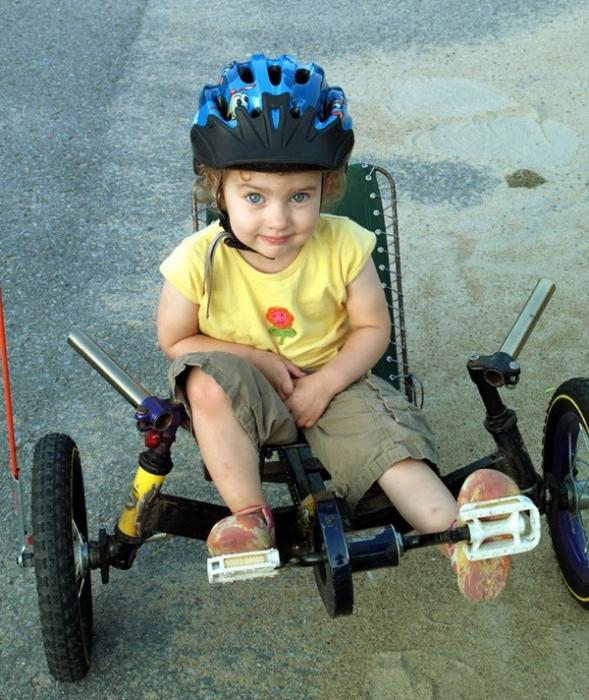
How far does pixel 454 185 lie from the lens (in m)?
4.44

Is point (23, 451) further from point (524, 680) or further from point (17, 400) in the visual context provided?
point (524, 680)

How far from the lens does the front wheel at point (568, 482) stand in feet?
7.48

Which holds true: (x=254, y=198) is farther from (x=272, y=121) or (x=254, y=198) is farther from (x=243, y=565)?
(x=243, y=565)

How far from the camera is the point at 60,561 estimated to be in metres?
2.08

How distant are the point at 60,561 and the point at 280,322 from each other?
2.45 feet

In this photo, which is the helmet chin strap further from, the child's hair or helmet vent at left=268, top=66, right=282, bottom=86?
helmet vent at left=268, top=66, right=282, bottom=86

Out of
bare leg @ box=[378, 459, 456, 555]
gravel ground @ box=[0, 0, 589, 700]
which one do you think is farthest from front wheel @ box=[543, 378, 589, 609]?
bare leg @ box=[378, 459, 456, 555]

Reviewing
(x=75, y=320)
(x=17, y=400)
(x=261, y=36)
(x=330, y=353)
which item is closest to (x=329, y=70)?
(x=261, y=36)

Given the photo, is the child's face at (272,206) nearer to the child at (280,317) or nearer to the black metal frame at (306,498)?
the child at (280,317)

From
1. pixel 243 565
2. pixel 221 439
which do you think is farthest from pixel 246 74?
pixel 243 565

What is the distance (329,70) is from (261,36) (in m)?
0.59

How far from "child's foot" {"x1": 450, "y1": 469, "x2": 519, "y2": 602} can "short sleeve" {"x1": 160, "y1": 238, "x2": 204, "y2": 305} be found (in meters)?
0.78

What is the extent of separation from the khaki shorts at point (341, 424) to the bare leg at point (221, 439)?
0.02 meters

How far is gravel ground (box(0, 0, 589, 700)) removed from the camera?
2404 mm
